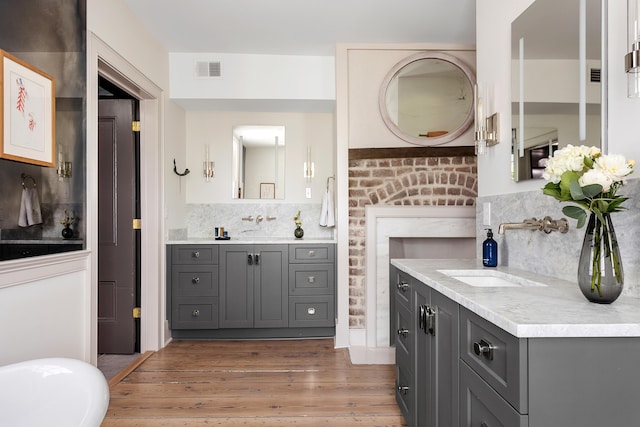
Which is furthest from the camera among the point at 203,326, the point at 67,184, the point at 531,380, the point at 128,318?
the point at 203,326

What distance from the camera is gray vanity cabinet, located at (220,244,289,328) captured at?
142 inches

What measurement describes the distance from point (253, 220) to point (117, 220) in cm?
130

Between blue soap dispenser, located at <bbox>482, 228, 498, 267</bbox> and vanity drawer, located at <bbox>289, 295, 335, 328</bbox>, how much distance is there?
183 centimetres

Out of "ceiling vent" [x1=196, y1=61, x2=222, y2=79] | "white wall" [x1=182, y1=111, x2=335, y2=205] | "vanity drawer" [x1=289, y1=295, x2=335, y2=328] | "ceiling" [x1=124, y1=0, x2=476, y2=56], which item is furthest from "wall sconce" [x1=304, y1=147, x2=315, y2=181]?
"vanity drawer" [x1=289, y1=295, x2=335, y2=328]

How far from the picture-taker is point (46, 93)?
189cm

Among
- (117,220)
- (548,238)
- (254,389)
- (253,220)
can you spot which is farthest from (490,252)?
(117,220)

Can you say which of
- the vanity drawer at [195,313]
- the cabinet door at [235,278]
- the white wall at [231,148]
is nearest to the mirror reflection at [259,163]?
the white wall at [231,148]

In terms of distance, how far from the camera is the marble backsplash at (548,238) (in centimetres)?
126

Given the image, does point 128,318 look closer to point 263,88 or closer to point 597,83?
point 263,88

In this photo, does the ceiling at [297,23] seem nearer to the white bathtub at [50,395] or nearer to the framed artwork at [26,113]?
the framed artwork at [26,113]

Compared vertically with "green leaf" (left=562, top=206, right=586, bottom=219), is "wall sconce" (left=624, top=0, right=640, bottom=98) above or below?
above

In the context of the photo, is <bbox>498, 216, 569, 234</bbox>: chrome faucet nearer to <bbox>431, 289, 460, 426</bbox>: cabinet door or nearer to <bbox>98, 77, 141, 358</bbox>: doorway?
<bbox>431, 289, 460, 426</bbox>: cabinet door

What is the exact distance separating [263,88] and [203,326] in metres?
2.25

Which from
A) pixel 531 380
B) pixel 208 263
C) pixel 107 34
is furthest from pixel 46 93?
pixel 531 380
